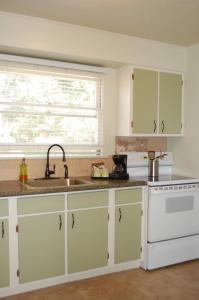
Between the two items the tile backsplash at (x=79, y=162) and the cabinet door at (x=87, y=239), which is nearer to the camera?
the cabinet door at (x=87, y=239)

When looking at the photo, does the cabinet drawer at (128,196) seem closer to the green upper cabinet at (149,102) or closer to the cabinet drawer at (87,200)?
the cabinet drawer at (87,200)

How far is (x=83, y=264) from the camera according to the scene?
9.44ft

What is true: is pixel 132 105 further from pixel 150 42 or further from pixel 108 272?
pixel 108 272

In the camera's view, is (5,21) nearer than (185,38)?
Yes

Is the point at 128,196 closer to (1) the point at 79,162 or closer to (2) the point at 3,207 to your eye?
(1) the point at 79,162

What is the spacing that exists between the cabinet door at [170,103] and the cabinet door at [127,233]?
107 centimetres

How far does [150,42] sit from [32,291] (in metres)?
2.90

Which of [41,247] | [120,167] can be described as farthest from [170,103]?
[41,247]

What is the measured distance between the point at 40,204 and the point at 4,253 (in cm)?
50

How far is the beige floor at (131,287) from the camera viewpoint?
104 inches

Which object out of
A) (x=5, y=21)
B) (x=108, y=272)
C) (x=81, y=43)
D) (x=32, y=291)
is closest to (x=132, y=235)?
(x=108, y=272)

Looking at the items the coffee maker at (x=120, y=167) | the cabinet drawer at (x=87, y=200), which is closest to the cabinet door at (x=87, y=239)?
the cabinet drawer at (x=87, y=200)

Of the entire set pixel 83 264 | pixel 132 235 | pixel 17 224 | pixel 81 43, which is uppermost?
pixel 81 43

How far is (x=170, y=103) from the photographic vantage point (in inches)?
142
